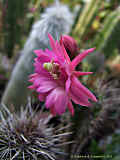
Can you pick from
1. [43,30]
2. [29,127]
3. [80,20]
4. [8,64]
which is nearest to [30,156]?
[29,127]

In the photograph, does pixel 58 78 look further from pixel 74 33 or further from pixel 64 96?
pixel 74 33

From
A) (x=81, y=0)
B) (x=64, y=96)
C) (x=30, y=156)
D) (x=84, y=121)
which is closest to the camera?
(x=64, y=96)

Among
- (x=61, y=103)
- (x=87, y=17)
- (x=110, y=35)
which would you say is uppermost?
(x=87, y=17)

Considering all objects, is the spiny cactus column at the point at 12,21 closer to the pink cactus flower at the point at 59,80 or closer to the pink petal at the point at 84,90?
the pink cactus flower at the point at 59,80

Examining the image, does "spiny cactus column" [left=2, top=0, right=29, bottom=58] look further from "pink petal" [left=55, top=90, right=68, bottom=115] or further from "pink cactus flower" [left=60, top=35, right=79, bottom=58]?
"pink petal" [left=55, top=90, right=68, bottom=115]

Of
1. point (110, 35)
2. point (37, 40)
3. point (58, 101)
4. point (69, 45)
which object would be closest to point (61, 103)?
point (58, 101)

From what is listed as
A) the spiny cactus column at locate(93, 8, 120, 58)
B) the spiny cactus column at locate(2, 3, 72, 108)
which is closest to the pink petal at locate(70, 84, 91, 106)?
the spiny cactus column at locate(2, 3, 72, 108)

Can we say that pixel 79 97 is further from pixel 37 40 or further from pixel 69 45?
pixel 37 40
